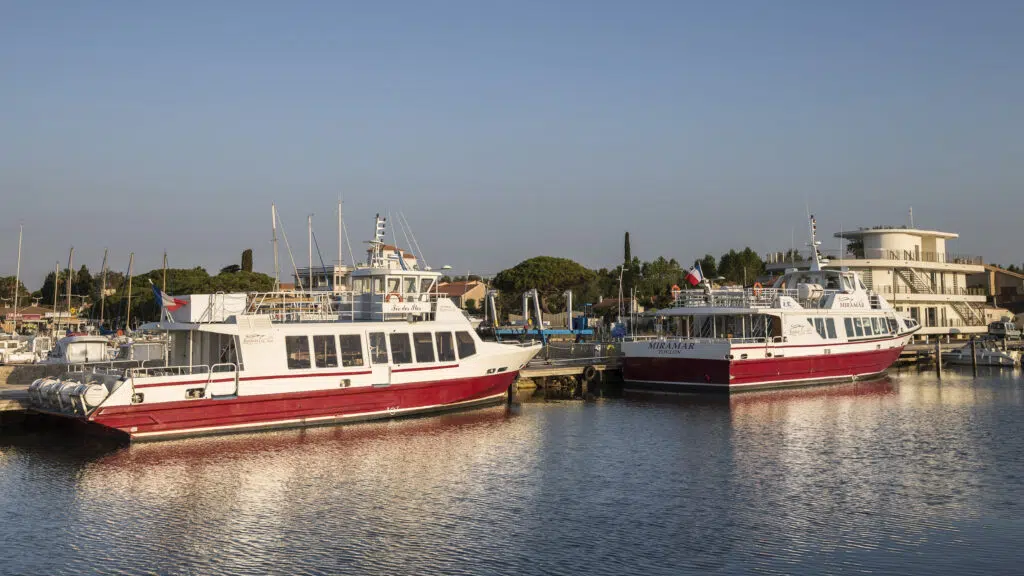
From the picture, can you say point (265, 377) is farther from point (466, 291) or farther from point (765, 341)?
point (466, 291)

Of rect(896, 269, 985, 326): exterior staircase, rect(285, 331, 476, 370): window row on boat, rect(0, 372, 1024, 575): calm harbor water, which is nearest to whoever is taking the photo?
rect(0, 372, 1024, 575): calm harbor water

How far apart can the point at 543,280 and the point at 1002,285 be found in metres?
50.7

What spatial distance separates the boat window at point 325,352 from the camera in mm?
32659

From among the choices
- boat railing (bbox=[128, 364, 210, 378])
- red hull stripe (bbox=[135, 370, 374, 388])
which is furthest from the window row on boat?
boat railing (bbox=[128, 364, 210, 378])

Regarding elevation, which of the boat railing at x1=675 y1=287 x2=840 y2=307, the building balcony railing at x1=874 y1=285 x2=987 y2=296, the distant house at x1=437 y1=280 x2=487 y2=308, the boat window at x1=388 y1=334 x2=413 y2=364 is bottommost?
the boat window at x1=388 y1=334 x2=413 y2=364

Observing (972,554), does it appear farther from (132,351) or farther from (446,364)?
(132,351)

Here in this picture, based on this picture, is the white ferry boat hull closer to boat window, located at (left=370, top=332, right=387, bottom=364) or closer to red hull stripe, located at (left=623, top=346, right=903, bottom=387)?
red hull stripe, located at (left=623, top=346, right=903, bottom=387)

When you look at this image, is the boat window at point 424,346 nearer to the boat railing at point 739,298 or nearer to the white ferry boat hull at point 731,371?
the white ferry boat hull at point 731,371

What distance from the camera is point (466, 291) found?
106m

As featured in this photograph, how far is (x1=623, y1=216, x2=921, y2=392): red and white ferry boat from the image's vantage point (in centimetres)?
4384

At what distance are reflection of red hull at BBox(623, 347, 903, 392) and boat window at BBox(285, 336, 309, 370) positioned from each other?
19947 millimetres

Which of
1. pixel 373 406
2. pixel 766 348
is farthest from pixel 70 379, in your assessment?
pixel 766 348

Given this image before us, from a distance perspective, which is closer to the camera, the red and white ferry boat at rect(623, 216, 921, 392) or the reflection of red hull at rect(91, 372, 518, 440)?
the reflection of red hull at rect(91, 372, 518, 440)

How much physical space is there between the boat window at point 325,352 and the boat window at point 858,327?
3112 cm
